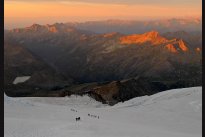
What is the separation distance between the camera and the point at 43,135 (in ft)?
73.2

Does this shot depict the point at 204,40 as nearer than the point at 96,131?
Yes

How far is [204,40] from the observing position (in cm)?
841

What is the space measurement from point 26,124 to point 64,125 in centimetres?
309

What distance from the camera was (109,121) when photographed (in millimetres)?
34344

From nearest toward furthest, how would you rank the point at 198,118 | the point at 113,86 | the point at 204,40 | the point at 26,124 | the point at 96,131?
the point at 204,40, the point at 96,131, the point at 26,124, the point at 198,118, the point at 113,86

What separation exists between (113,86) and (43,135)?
15734 cm

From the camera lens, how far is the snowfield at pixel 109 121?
24.2m

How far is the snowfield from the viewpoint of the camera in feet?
79.6

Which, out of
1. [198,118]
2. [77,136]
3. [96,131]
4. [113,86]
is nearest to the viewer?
[77,136]
